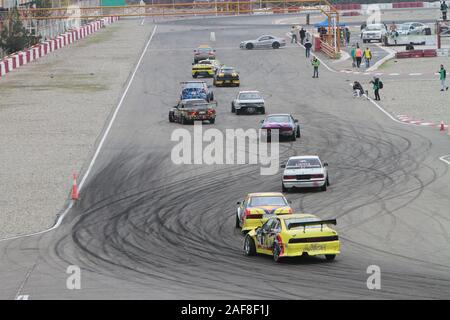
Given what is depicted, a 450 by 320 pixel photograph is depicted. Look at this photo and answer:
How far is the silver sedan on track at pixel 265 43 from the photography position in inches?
3563

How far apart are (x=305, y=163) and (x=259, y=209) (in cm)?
716

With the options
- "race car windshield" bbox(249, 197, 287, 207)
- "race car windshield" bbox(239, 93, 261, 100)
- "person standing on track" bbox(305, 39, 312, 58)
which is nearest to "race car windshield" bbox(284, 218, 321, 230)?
"race car windshield" bbox(249, 197, 287, 207)

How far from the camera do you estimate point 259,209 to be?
31.0 m

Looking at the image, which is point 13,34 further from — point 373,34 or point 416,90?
point 416,90

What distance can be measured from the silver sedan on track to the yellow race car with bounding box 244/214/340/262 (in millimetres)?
63859

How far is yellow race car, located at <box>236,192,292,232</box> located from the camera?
3084 cm

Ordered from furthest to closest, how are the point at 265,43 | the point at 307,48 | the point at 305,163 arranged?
1. the point at 265,43
2. the point at 307,48
3. the point at 305,163

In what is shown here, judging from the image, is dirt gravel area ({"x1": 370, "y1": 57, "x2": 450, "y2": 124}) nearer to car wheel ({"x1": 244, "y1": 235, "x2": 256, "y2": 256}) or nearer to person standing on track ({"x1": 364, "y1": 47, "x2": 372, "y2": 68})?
person standing on track ({"x1": 364, "y1": 47, "x2": 372, "y2": 68})

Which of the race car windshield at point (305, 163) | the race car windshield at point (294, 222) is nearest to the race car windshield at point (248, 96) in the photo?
the race car windshield at point (305, 163)

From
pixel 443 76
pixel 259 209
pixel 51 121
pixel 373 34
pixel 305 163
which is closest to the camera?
pixel 259 209

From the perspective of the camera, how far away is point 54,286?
25016 millimetres

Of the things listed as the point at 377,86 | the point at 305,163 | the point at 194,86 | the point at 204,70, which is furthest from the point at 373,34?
the point at 305,163

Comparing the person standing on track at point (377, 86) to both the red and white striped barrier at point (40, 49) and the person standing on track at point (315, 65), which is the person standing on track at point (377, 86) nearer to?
the person standing on track at point (315, 65)
